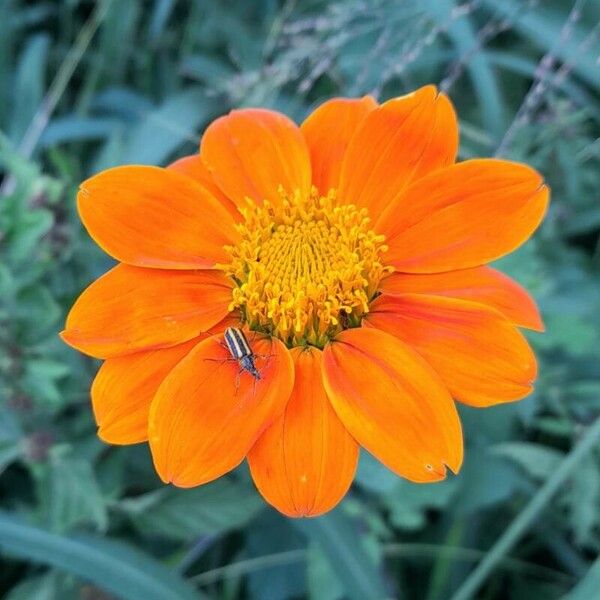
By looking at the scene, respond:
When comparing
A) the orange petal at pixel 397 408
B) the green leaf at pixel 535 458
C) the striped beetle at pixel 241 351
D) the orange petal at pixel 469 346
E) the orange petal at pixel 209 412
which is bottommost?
the green leaf at pixel 535 458

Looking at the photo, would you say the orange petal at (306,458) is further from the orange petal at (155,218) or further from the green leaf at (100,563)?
the green leaf at (100,563)

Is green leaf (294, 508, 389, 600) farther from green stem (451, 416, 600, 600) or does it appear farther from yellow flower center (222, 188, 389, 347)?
yellow flower center (222, 188, 389, 347)

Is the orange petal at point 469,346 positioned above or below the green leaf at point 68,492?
above

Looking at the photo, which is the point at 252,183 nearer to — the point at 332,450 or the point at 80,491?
the point at 332,450

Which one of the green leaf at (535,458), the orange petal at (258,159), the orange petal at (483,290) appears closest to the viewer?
the orange petal at (483,290)

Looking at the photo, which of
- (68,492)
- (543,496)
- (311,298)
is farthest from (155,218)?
(543,496)

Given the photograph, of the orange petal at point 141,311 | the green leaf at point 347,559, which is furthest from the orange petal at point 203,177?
the green leaf at point 347,559

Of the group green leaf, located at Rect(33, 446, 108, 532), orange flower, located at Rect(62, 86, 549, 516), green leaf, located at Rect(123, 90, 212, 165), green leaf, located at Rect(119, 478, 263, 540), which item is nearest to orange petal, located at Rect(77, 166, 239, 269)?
orange flower, located at Rect(62, 86, 549, 516)
